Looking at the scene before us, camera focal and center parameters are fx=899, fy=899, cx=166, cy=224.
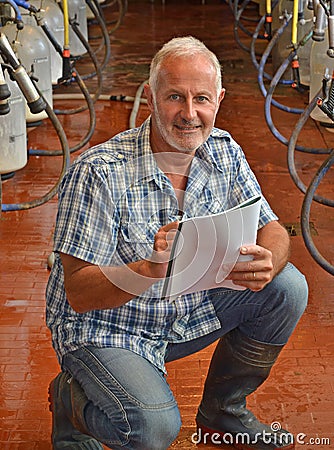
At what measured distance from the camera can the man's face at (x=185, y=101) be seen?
6.38ft

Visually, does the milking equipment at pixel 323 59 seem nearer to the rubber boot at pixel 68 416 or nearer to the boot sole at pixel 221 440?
the boot sole at pixel 221 440

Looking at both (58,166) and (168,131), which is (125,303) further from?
(58,166)

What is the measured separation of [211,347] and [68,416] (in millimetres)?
849

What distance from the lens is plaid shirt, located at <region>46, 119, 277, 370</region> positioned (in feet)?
6.16

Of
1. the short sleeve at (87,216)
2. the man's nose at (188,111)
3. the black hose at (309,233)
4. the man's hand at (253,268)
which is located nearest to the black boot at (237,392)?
the man's hand at (253,268)

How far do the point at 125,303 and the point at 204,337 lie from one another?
288mm

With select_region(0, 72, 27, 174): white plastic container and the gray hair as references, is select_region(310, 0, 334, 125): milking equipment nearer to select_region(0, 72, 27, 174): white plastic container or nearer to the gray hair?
the gray hair

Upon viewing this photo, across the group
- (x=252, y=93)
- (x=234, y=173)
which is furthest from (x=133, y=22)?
(x=234, y=173)

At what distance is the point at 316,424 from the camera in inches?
91.4

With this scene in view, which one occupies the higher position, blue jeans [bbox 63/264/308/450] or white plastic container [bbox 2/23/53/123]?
blue jeans [bbox 63/264/308/450]

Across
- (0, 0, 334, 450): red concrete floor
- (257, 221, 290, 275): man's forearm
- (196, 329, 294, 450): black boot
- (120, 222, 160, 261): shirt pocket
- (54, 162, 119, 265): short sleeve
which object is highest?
(54, 162, 119, 265): short sleeve

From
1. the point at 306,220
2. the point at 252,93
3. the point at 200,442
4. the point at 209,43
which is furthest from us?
the point at 209,43

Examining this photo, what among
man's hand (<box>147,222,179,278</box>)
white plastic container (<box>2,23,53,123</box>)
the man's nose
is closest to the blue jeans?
man's hand (<box>147,222,179,278</box>)

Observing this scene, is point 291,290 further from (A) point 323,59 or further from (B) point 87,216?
(A) point 323,59
